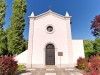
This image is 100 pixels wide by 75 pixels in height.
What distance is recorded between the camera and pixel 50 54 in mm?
22344

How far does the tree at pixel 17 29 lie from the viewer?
28.3 metres

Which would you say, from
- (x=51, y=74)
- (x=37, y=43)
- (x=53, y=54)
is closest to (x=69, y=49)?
(x=53, y=54)

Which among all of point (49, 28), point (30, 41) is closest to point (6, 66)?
point (30, 41)

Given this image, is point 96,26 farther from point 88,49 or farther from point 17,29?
point 17,29

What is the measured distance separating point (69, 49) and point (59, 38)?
2.01m

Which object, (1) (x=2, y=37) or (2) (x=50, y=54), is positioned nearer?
(2) (x=50, y=54)

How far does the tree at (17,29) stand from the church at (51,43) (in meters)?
5.57

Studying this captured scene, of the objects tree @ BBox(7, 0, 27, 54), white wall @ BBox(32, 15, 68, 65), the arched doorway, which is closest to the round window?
white wall @ BBox(32, 15, 68, 65)

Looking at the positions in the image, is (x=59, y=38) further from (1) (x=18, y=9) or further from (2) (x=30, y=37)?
(1) (x=18, y=9)

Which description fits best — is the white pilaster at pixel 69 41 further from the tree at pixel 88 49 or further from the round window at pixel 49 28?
the tree at pixel 88 49

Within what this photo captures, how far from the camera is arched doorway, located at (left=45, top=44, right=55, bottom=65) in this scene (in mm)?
22094

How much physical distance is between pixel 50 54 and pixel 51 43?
4.97ft

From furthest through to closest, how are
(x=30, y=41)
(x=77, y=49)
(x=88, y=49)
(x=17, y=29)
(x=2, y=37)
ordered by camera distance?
(x=88, y=49) → (x=2, y=37) → (x=17, y=29) → (x=77, y=49) → (x=30, y=41)

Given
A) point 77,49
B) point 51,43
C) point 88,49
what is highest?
point 51,43
